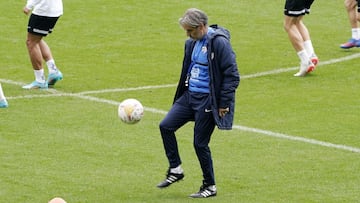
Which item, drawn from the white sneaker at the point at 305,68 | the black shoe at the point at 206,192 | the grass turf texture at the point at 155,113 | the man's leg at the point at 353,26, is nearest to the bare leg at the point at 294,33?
the white sneaker at the point at 305,68

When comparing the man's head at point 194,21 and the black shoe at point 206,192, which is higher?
the man's head at point 194,21

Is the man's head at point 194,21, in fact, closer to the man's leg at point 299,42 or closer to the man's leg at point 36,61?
the man's leg at point 36,61

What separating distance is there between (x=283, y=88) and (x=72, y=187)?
626cm

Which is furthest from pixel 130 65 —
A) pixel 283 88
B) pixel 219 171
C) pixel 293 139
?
pixel 219 171

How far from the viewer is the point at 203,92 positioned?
10.7 m

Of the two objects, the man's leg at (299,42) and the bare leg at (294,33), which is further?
the bare leg at (294,33)

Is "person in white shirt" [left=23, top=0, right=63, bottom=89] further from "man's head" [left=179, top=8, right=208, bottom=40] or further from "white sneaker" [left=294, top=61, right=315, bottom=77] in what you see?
"man's head" [left=179, top=8, right=208, bottom=40]

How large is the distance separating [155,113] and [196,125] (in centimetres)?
406

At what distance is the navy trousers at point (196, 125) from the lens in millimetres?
10711

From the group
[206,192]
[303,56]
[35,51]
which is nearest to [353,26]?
[303,56]

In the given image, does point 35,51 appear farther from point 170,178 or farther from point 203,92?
point 203,92

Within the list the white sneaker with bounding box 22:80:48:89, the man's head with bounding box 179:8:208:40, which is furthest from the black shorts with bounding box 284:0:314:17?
the man's head with bounding box 179:8:208:40

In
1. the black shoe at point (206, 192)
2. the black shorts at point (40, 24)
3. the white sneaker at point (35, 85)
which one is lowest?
the white sneaker at point (35, 85)

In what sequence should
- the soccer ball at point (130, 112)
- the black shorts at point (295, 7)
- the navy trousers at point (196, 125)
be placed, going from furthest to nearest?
1. the black shorts at point (295, 7)
2. the soccer ball at point (130, 112)
3. the navy trousers at point (196, 125)
